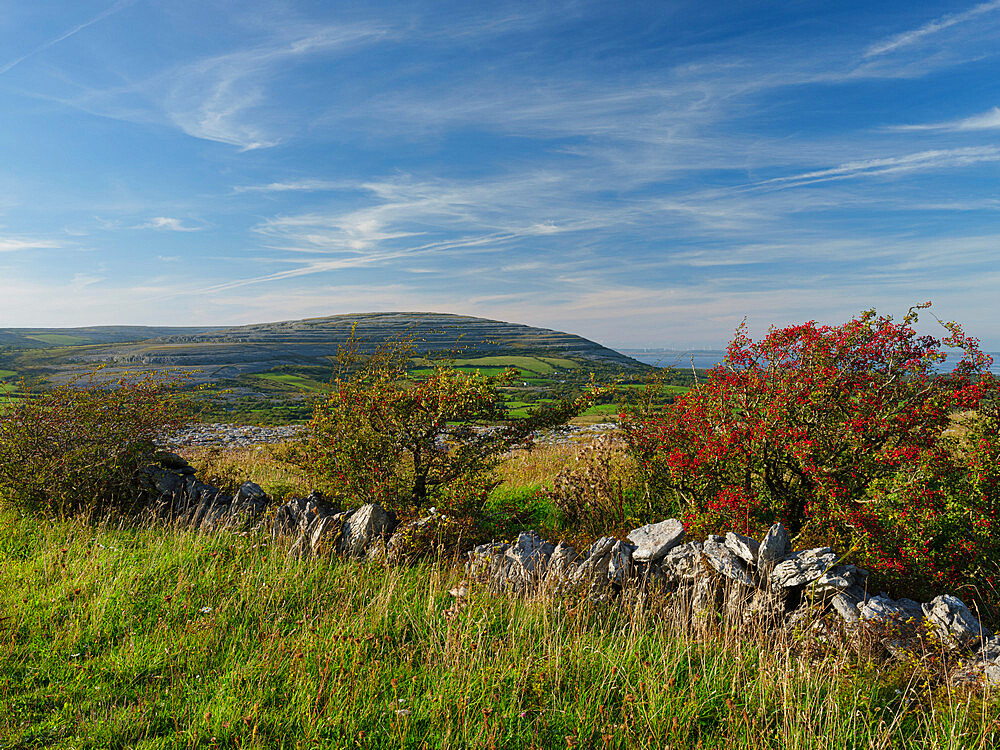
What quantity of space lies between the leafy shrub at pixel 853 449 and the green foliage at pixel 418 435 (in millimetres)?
2441

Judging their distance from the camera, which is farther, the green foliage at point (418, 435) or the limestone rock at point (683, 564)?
the green foliage at point (418, 435)

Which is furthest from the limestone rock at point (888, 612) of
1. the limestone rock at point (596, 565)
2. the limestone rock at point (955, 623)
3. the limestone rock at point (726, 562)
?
the limestone rock at point (596, 565)

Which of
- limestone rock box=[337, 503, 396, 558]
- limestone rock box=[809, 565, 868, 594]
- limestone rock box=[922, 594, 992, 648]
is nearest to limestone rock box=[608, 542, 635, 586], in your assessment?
limestone rock box=[809, 565, 868, 594]

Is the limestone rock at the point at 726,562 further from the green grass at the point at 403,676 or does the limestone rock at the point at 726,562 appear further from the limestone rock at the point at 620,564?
the limestone rock at the point at 620,564

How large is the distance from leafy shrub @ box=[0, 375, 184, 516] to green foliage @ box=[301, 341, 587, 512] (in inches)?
125

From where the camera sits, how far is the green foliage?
812cm

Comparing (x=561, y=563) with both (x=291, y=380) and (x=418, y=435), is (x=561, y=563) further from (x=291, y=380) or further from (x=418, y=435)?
(x=291, y=380)

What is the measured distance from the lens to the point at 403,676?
449 cm

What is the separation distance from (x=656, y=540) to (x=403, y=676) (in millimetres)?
3416

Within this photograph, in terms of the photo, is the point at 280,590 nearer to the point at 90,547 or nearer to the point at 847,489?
the point at 90,547

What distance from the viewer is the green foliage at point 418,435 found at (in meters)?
8.12

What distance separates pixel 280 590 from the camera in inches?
235

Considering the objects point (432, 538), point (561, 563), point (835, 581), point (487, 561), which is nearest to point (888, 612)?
point (835, 581)

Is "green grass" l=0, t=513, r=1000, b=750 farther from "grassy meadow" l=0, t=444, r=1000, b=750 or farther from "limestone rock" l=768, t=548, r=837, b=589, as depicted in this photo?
"limestone rock" l=768, t=548, r=837, b=589
